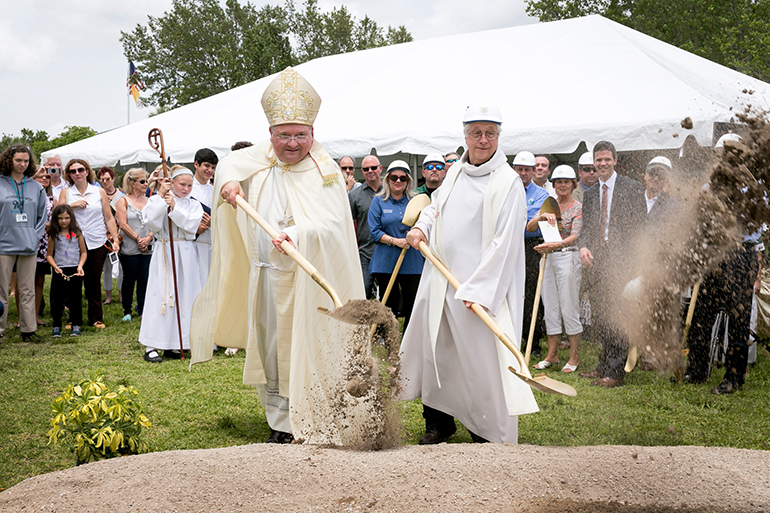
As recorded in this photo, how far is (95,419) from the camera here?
366 cm

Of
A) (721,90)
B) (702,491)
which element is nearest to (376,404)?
(702,491)

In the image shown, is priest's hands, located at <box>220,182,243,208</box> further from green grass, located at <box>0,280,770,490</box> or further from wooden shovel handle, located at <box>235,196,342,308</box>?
green grass, located at <box>0,280,770,490</box>

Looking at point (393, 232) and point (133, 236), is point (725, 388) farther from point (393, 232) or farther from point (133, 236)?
point (133, 236)

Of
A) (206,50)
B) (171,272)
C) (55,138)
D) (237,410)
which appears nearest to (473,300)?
(237,410)

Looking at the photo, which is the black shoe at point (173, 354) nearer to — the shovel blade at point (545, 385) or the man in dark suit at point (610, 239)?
the man in dark suit at point (610, 239)

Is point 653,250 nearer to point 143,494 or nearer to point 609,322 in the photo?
point 609,322

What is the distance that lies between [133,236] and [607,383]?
6435 mm

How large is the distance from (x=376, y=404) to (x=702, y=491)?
6.00ft

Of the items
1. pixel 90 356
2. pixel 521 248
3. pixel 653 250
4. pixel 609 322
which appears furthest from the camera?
pixel 90 356

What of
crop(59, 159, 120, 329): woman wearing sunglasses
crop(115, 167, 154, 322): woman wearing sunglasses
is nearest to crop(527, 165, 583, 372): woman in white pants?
crop(115, 167, 154, 322): woman wearing sunglasses

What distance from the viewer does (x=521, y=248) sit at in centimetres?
426

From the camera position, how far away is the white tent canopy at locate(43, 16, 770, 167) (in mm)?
9086

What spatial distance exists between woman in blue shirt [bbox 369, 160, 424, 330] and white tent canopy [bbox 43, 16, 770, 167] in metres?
2.79

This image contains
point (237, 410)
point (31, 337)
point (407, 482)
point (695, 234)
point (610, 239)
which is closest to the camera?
point (407, 482)
